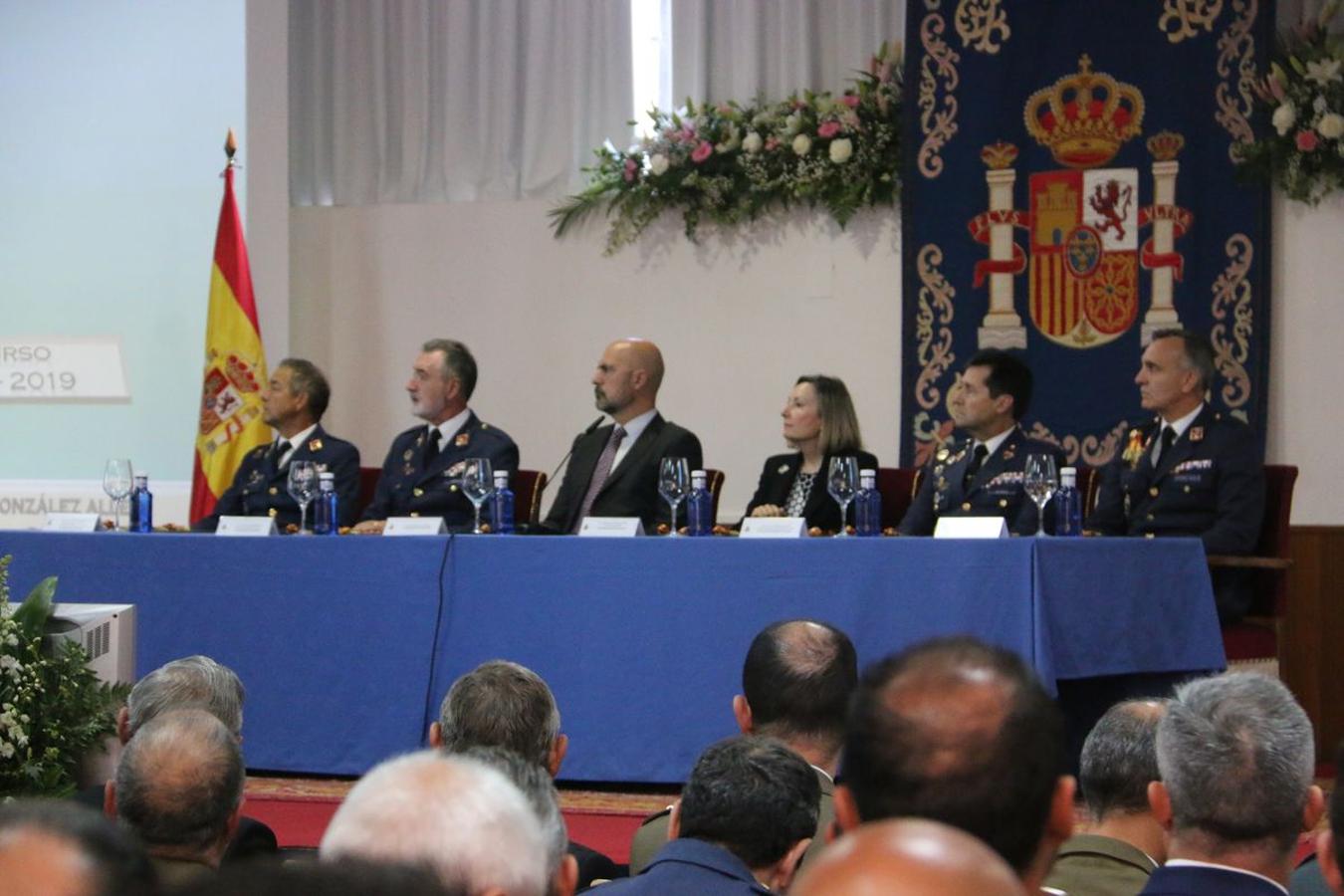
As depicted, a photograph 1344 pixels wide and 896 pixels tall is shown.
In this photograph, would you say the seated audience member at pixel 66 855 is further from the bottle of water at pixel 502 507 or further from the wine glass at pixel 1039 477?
the bottle of water at pixel 502 507

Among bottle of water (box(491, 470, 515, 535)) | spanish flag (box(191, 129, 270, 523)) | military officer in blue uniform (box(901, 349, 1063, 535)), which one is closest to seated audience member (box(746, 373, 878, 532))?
military officer in blue uniform (box(901, 349, 1063, 535))

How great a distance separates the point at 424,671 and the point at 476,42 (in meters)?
3.47

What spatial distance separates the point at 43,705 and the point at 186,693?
32 centimetres

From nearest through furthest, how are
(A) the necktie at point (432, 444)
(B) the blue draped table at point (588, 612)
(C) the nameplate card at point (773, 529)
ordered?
(B) the blue draped table at point (588, 612)
(C) the nameplate card at point (773, 529)
(A) the necktie at point (432, 444)

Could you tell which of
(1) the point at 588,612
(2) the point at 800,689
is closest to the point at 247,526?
(1) the point at 588,612

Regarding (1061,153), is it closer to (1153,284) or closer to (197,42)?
(1153,284)

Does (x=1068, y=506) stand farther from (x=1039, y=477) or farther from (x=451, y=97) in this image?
(x=451, y=97)

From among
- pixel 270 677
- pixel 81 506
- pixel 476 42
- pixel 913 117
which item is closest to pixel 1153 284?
pixel 913 117

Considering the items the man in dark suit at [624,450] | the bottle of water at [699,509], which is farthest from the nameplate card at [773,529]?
the man in dark suit at [624,450]

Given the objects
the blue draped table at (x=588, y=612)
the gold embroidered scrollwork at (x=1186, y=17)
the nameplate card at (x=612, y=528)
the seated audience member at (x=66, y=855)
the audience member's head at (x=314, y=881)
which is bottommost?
the blue draped table at (x=588, y=612)

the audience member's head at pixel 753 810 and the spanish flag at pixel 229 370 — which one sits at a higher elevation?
the spanish flag at pixel 229 370

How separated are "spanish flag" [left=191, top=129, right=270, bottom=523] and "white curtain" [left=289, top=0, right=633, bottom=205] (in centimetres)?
74

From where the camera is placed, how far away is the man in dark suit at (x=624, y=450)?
524 cm

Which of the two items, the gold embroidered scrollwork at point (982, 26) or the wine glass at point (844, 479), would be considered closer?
the wine glass at point (844, 479)
